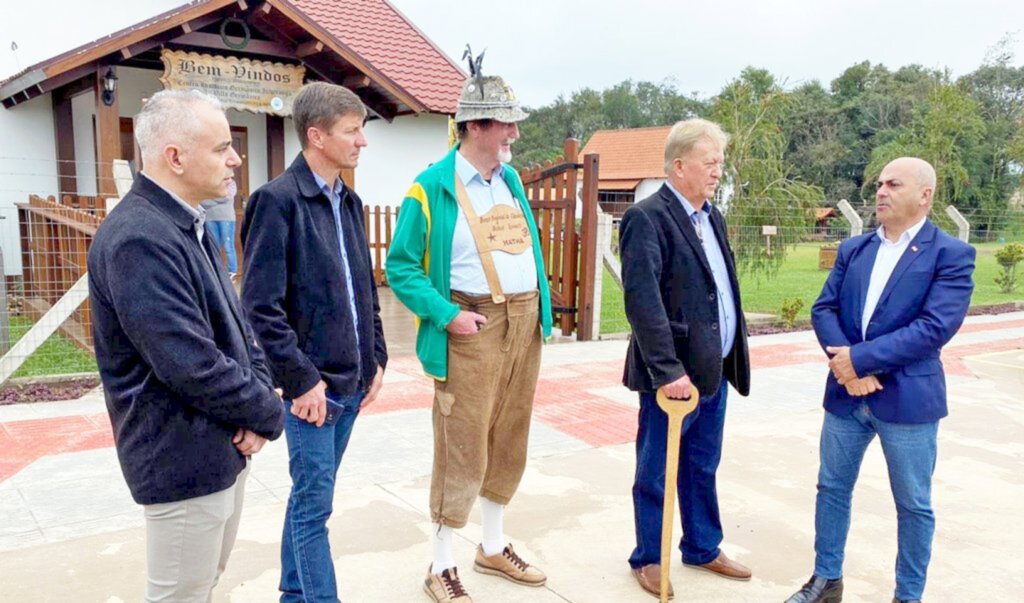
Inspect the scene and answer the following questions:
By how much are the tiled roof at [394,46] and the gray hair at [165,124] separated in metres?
11.0

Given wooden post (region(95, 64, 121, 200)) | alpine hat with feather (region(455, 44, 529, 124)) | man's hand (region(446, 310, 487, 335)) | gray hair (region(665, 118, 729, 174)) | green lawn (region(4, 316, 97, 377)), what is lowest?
green lawn (region(4, 316, 97, 377))

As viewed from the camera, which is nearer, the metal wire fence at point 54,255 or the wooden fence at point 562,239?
the metal wire fence at point 54,255

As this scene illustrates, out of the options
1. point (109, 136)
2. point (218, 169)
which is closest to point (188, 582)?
point (218, 169)

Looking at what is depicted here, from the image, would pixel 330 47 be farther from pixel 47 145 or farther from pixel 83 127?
pixel 47 145

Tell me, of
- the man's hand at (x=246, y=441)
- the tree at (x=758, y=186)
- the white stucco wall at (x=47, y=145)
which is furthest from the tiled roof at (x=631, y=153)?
the man's hand at (x=246, y=441)

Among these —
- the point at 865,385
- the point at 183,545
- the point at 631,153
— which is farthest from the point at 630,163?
the point at 183,545

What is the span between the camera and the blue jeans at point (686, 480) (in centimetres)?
334

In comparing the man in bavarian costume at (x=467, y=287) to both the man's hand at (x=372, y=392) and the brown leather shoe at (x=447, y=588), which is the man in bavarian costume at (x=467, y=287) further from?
the man's hand at (x=372, y=392)

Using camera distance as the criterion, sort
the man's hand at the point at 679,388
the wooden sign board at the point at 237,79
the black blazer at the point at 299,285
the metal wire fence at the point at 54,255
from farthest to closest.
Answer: the wooden sign board at the point at 237,79
the metal wire fence at the point at 54,255
the man's hand at the point at 679,388
the black blazer at the point at 299,285

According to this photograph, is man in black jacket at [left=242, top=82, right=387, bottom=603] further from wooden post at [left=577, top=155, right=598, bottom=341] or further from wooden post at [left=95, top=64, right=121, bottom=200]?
wooden post at [left=95, top=64, right=121, bottom=200]

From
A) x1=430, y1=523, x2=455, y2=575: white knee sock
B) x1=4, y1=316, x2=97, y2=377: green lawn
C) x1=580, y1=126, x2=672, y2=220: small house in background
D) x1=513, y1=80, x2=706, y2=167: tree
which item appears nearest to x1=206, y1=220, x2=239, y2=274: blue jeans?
x1=4, y1=316, x2=97, y2=377: green lawn

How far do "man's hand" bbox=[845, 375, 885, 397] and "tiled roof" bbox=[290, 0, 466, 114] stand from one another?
10.6 meters

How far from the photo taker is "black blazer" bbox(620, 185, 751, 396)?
312cm

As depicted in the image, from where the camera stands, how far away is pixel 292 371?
256 centimetres
